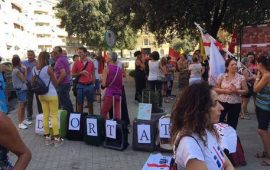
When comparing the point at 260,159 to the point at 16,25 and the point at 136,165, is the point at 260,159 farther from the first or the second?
the point at 16,25

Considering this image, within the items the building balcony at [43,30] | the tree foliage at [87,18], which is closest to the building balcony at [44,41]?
the building balcony at [43,30]

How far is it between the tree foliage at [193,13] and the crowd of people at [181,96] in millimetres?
4665

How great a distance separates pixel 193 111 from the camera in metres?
2.44

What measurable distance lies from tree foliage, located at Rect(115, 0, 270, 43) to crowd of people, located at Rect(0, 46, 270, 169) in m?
4.66

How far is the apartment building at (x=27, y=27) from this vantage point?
71.6 meters

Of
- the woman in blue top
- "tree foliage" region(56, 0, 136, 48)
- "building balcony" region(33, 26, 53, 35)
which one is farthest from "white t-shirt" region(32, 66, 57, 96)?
"building balcony" region(33, 26, 53, 35)

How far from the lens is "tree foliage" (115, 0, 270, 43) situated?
1927 centimetres

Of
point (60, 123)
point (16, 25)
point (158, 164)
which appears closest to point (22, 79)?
point (60, 123)

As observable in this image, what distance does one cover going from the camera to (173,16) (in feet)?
66.3

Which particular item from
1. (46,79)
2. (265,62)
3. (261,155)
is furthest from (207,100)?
(46,79)

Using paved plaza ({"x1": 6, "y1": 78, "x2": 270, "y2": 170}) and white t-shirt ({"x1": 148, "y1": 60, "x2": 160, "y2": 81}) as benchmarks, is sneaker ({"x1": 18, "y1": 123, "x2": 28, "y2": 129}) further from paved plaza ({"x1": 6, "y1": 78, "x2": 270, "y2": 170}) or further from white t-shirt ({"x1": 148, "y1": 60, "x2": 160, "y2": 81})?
white t-shirt ({"x1": 148, "y1": 60, "x2": 160, "y2": 81})

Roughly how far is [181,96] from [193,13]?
59.3 feet

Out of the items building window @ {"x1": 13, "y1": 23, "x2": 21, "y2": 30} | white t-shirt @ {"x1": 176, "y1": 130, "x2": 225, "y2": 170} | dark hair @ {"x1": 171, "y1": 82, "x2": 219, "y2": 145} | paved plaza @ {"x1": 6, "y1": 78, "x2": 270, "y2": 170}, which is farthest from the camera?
building window @ {"x1": 13, "y1": 23, "x2": 21, "y2": 30}

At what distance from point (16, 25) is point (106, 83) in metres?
81.3
